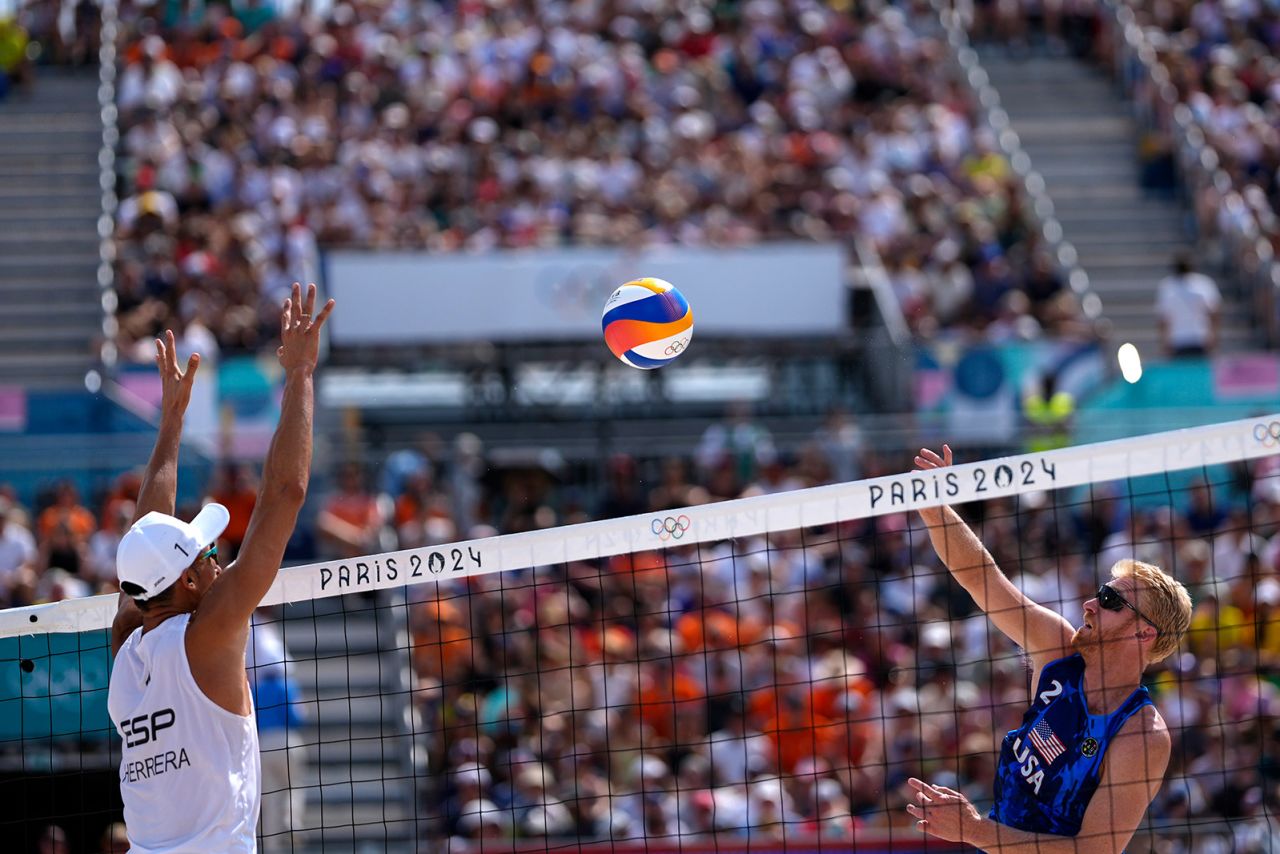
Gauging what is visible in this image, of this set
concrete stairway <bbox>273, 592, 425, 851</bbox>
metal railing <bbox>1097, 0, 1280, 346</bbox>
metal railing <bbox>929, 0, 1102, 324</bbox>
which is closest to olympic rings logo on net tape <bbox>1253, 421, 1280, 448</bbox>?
concrete stairway <bbox>273, 592, 425, 851</bbox>

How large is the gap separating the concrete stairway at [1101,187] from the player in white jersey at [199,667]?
13.5 m

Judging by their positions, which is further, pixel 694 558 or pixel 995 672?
pixel 694 558

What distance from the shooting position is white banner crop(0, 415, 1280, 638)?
6137 millimetres

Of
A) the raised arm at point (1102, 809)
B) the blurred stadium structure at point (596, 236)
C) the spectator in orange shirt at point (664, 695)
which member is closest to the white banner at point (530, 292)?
the blurred stadium structure at point (596, 236)

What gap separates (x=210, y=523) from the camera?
4.88 m

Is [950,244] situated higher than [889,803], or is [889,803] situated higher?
[889,803]

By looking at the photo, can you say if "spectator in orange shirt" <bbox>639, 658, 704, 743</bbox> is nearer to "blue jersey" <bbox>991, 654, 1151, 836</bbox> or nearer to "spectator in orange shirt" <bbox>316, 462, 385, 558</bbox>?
"spectator in orange shirt" <bbox>316, 462, 385, 558</bbox>

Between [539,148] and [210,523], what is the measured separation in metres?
14.6

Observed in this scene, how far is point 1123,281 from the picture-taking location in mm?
19266

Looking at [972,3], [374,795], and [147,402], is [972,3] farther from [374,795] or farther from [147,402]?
[374,795]

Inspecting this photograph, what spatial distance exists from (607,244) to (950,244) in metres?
3.36

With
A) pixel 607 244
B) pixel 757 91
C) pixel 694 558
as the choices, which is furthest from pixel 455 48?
pixel 694 558

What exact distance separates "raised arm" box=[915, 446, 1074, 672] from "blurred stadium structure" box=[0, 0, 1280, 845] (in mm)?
7084

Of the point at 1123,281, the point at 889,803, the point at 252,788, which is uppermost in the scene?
the point at 252,788
